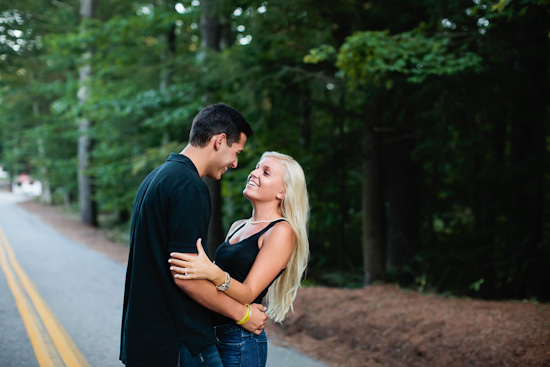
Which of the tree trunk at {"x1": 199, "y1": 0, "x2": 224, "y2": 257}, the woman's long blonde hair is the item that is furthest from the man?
the tree trunk at {"x1": 199, "y1": 0, "x2": 224, "y2": 257}

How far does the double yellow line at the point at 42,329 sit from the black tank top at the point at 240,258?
133 inches

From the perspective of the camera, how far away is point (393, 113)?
35.3ft

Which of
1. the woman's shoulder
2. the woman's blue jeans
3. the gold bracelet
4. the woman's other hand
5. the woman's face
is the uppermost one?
the woman's face

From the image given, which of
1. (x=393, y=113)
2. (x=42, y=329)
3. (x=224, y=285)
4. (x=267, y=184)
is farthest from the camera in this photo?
(x=393, y=113)

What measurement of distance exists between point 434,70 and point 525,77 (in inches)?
103

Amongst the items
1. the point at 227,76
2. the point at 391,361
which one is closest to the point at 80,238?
the point at 227,76

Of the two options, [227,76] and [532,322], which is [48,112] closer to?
[227,76]

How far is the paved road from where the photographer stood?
18.2 feet

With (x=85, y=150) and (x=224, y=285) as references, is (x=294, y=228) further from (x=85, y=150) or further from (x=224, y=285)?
(x=85, y=150)

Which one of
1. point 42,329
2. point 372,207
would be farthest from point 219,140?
point 372,207

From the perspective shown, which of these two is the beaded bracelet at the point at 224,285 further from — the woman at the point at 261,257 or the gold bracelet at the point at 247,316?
the gold bracelet at the point at 247,316

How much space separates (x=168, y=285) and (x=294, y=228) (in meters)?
0.90

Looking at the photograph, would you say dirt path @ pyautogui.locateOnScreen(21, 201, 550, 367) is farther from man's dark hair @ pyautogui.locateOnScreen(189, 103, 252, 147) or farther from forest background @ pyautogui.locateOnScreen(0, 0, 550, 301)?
man's dark hair @ pyautogui.locateOnScreen(189, 103, 252, 147)

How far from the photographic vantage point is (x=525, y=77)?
8.45 m
